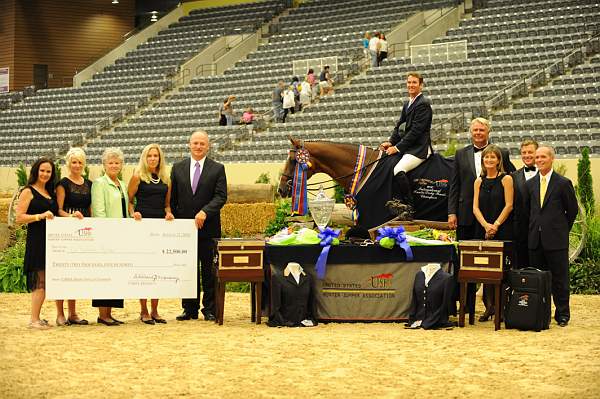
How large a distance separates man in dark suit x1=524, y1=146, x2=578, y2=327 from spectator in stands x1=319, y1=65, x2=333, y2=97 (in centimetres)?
1857

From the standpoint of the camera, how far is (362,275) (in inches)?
385

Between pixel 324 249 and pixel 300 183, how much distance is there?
855 mm

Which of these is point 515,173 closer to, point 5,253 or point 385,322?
point 385,322

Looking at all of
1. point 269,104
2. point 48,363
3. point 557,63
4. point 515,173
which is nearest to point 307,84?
point 269,104

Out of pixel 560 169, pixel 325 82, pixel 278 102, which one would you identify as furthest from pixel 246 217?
pixel 325 82

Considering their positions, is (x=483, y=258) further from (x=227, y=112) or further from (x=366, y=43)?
(x=366, y=43)

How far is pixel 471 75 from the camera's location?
979 inches

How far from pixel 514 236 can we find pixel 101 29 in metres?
31.9

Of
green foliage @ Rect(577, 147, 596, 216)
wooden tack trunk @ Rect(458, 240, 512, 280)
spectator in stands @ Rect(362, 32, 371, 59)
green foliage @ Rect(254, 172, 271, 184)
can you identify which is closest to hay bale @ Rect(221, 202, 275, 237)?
green foliage @ Rect(254, 172, 271, 184)

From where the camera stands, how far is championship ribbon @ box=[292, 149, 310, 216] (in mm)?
10188

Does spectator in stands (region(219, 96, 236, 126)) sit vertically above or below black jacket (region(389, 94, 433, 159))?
above

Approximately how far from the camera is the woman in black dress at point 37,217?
9406 mm

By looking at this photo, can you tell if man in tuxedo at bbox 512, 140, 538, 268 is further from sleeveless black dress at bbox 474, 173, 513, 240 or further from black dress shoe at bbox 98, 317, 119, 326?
black dress shoe at bbox 98, 317, 119, 326

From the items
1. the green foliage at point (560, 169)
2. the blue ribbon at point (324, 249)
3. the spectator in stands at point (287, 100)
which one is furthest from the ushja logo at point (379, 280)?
the spectator in stands at point (287, 100)
